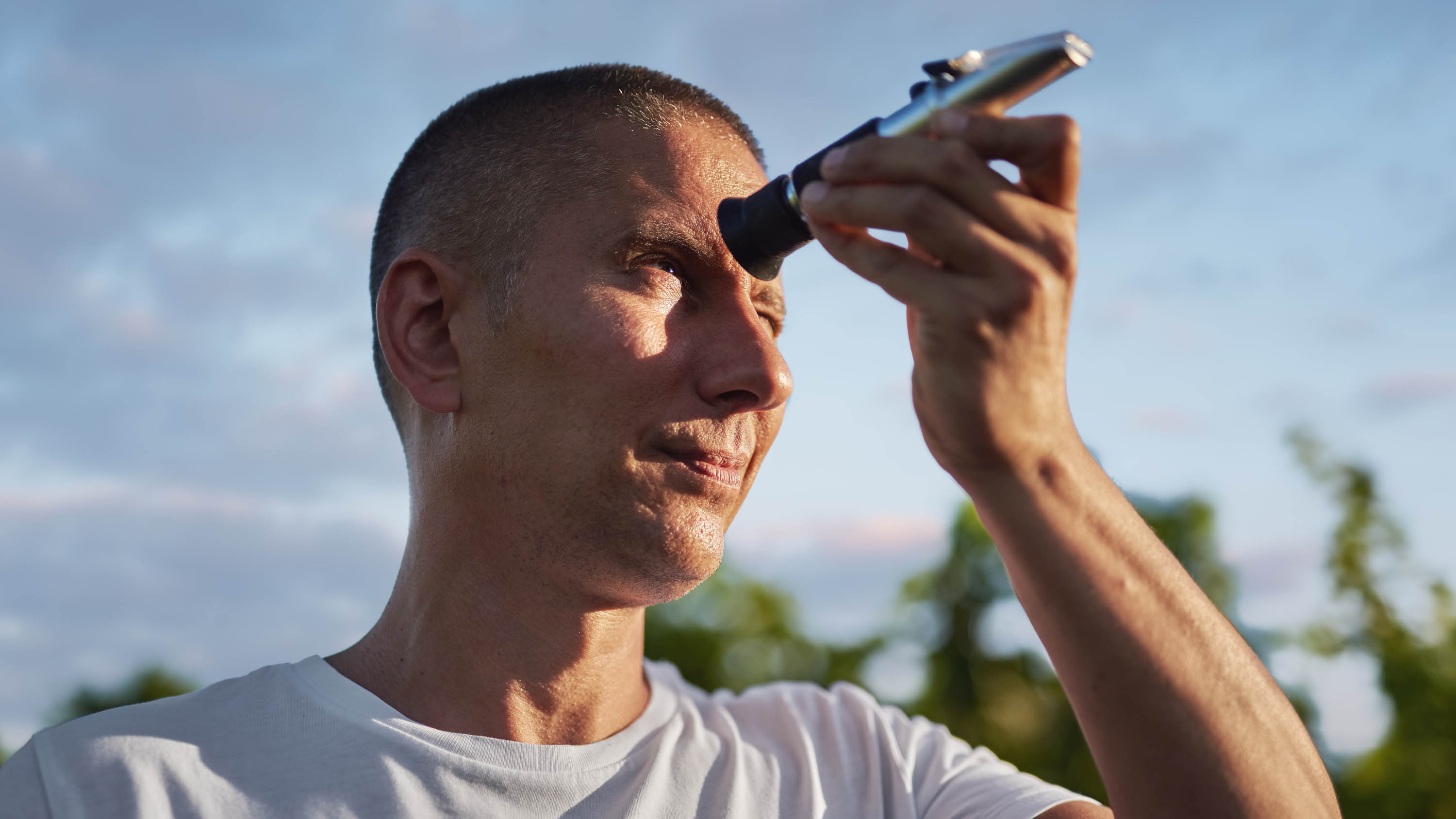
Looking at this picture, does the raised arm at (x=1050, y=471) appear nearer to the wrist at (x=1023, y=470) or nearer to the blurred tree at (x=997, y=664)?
the wrist at (x=1023, y=470)

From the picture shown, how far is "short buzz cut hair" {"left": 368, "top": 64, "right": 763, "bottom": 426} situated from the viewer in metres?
3.27

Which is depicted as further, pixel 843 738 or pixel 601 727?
pixel 843 738

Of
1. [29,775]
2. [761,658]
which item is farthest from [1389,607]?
[29,775]

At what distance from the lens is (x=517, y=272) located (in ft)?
10.5

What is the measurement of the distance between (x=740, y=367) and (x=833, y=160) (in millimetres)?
944

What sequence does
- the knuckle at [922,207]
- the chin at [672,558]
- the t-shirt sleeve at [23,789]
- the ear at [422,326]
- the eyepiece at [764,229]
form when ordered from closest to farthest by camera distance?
the knuckle at [922,207] < the eyepiece at [764,229] < the t-shirt sleeve at [23,789] < the chin at [672,558] < the ear at [422,326]

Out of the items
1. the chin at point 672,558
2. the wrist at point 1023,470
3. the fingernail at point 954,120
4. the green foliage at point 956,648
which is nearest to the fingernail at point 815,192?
the fingernail at point 954,120

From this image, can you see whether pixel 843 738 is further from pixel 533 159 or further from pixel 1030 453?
pixel 533 159

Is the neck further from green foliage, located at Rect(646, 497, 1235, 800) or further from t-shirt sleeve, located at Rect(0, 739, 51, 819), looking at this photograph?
green foliage, located at Rect(646, 497, 1235, 800)

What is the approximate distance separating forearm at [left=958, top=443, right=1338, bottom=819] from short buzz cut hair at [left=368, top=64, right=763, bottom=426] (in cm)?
181

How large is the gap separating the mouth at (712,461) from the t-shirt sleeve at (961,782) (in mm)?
1255

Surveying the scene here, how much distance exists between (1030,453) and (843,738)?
1836 millimetres

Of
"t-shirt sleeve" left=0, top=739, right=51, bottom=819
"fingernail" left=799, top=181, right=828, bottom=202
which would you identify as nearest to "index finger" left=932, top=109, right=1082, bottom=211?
"fingernail" left=799, top=181, right=828, bottom=202

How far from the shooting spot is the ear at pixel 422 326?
131 inches
